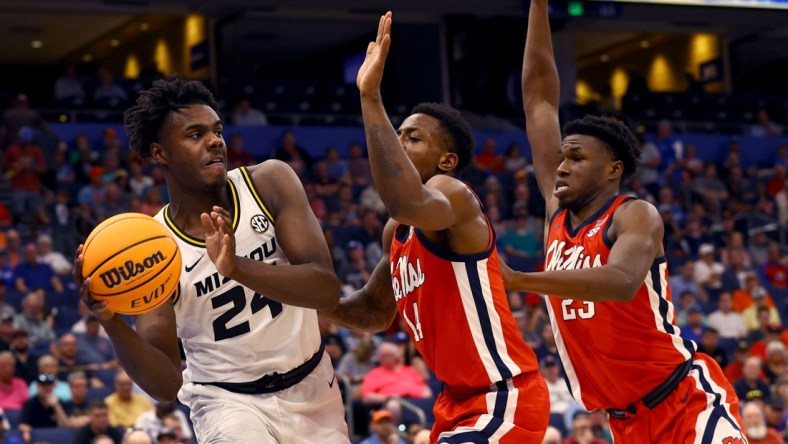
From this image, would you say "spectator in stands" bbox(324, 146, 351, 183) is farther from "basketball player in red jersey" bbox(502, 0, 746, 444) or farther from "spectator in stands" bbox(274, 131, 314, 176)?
"basketball player in red jersey" bbox(502, 0, 746, 444)

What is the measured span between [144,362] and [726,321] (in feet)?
41.6

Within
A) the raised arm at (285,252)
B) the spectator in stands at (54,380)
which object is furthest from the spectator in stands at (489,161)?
the raised arm at (285,252)

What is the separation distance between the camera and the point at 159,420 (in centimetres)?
1086

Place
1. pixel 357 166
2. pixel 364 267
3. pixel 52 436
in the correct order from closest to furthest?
1. pixel 52 436
2. pixel 364 267
3. pixel 357 166

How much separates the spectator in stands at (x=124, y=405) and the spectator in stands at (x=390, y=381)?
7.49 feet

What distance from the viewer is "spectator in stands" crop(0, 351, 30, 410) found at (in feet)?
36.6

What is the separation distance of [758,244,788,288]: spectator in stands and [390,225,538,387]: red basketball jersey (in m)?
14.5

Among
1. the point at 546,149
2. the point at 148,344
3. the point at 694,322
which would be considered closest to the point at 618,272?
the point at 546,149

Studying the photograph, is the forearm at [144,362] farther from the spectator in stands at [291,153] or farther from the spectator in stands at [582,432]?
the spectator in stands at [291,153]

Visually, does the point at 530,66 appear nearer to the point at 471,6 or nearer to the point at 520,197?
the point at 520,197

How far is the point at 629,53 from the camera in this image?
29.0 m

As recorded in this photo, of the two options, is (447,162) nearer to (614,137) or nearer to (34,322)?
(614,137)

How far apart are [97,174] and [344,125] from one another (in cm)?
625

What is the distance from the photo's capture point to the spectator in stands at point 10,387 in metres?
11.1
